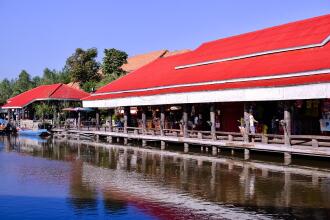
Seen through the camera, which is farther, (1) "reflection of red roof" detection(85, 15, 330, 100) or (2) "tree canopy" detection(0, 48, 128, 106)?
(2) "tree canopy" detection(0, 48, 128, 106)

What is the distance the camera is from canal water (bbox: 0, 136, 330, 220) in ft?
38.6

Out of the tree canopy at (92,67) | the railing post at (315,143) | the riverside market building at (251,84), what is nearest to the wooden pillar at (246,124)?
the riverside market building at (251,84)

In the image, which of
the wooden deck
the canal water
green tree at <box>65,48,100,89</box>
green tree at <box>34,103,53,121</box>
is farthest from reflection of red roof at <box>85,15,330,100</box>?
green tree at <box>65,48,100,89</box>

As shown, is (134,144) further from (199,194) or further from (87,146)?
(199,194)

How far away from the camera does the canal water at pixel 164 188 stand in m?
11.8

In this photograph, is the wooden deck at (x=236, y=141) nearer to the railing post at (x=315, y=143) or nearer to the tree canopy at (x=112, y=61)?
the railing post at (x=315, y=143)

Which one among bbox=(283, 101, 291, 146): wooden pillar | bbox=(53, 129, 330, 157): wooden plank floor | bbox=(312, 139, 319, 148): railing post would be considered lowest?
bbox=(53, 129, 330, 157): wooden plank floor

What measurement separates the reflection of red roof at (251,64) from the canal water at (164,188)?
11.6ft

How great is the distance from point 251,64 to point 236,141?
4.36 metres

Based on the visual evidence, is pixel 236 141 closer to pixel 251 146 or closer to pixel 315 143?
pixel 251 146

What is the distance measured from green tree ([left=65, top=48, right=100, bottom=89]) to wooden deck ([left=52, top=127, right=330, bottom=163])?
849 inches

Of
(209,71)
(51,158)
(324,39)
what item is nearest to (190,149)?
(209,71)

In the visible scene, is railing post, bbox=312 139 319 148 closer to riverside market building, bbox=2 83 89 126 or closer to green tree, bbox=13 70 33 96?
riverside market building, bbox=2 83 89 126

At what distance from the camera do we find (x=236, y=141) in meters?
22.0
